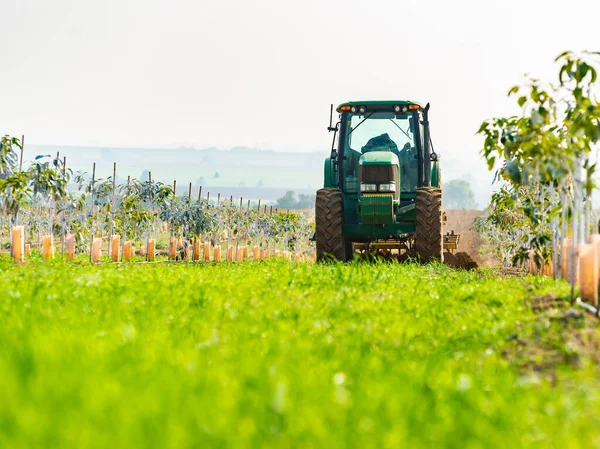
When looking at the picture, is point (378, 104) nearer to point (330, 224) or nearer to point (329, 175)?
point (329, 175)

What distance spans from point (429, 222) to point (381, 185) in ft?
3.95

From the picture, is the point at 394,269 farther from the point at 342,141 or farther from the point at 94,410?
the point at 94,410

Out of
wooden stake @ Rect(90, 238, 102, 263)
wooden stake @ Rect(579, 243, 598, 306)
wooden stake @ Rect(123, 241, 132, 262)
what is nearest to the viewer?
wooden stake @ Rect(579, 243, 598, 306)

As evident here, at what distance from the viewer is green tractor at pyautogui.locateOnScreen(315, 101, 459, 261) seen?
14.0 m

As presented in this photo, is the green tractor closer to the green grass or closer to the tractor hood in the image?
the tractor hood

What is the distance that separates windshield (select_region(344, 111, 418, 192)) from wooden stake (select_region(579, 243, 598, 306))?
27.3 ft

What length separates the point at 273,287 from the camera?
28.8 ft

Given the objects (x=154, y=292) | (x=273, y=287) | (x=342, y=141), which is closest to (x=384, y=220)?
(x=342, y=141)

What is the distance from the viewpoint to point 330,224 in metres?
14.1

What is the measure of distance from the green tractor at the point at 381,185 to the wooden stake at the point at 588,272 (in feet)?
22.6

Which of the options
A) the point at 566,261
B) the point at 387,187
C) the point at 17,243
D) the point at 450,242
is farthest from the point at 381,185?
the point at 17,243

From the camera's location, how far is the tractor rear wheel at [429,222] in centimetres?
1400

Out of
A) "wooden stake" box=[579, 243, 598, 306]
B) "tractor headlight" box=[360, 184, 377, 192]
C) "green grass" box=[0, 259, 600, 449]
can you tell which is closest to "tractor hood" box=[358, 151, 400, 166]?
"tractor headlight" box=[360, 184, 377, 192]

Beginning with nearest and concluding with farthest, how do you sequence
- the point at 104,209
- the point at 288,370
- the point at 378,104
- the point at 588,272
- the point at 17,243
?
the point at 288,370 → the point at 588,272 → the point at 378,104 → the point at 17,243 → the point at 104,209
